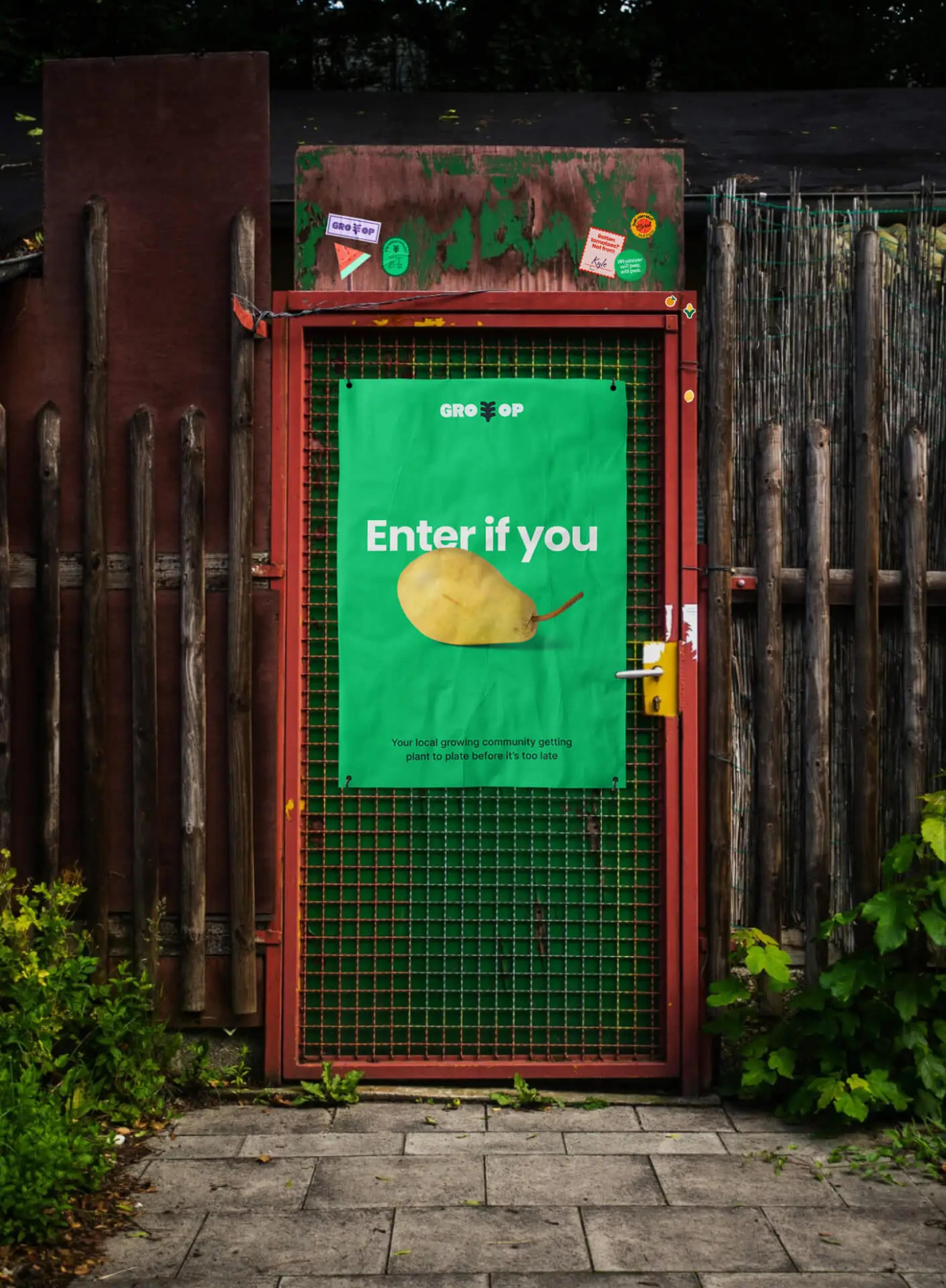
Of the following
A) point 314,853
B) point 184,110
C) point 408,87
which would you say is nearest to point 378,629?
point 314,853

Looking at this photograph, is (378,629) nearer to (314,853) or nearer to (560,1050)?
(314,853)

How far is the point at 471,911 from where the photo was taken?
5215mm

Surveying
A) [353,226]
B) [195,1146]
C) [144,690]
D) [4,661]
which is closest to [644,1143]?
[195,1146]

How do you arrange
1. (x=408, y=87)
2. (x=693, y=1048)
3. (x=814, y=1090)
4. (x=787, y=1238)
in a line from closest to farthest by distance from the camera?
(x=787, y=1238) < (x=814, y=1090) < (x=693, y=1048) < (x=408, y=87)

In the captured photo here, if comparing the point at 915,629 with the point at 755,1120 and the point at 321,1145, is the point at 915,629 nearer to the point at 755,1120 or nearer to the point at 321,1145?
the point at 755,1120

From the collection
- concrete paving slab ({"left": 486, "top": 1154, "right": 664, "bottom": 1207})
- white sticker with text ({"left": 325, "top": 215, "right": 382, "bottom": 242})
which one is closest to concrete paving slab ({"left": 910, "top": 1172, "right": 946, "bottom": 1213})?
concrete paving slab ({"left": 486, "top": 1154, "right": 664, "bottom": 1207})

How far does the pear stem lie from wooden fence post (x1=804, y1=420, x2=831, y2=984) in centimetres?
95

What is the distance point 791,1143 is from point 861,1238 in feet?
2.55

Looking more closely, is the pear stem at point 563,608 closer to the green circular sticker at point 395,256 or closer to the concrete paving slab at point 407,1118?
the green circular sticker at point 395,256

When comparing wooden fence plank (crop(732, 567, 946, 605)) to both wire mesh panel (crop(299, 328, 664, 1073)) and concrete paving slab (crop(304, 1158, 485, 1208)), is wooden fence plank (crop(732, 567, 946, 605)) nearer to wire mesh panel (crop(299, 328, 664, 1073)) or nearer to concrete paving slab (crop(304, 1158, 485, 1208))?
wire mesh panel (crop(299, 328, 664, 1073))

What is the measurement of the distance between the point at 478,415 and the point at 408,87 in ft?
31.8

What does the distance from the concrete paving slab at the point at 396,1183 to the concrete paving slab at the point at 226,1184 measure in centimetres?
6

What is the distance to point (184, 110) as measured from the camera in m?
5.20

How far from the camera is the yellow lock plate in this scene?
5.21 metres
